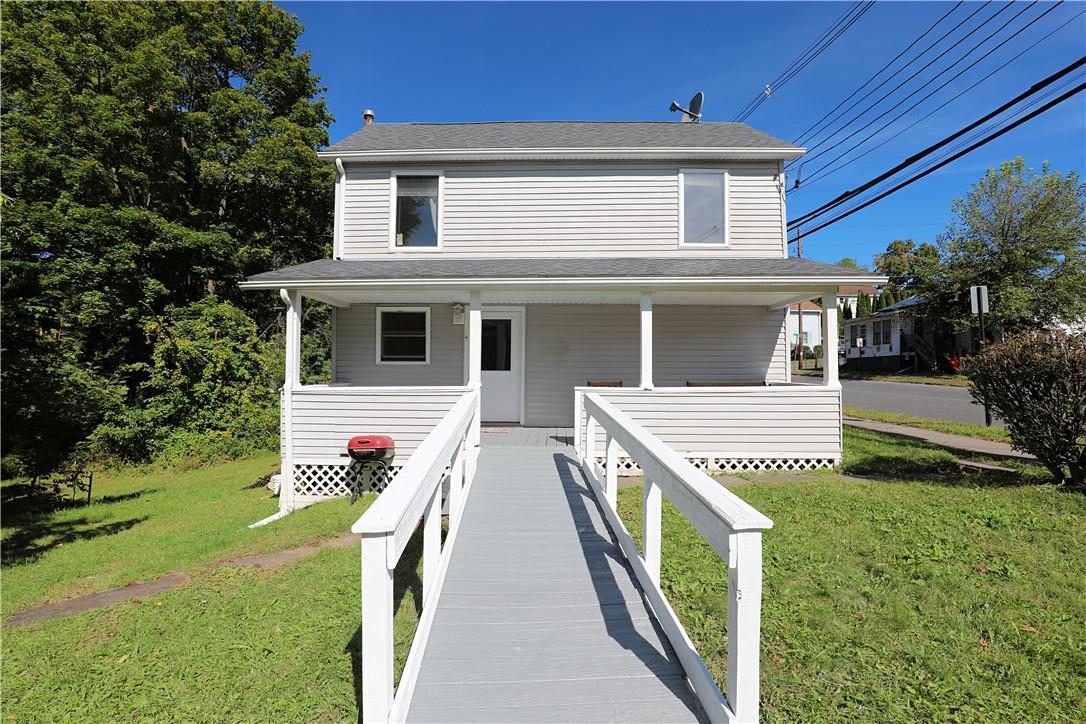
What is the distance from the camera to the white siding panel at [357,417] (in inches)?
291

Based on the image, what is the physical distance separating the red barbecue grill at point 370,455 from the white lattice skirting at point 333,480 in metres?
0.01

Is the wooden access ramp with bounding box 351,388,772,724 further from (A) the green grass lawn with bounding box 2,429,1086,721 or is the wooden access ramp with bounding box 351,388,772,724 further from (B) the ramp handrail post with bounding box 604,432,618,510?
(A) the green grass lawn with bounding box 2,429,1086,721

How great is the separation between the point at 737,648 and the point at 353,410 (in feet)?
22.0

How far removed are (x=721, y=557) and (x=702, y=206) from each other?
8.82 meters

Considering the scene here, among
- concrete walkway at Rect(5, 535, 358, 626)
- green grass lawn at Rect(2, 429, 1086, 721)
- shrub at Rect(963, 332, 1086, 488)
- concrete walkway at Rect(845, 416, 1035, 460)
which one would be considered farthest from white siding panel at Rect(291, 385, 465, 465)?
concrete walkway at Rect(845, 416, 1035, 460)

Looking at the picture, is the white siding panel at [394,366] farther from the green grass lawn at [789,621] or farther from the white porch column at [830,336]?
the white porch column at [830,336]

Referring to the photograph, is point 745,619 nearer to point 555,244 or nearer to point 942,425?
point 555,244

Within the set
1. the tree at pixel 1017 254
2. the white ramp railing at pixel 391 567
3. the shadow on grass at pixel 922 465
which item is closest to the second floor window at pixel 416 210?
the white ramp railing at pixel 391 567

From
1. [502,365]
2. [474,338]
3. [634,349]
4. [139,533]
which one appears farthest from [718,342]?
[139,533]

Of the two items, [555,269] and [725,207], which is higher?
[725,207]

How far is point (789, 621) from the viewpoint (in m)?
3.21

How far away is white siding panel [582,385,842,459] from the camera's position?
7496 millimetres

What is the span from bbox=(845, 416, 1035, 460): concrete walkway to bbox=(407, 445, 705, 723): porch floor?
725 centimetres

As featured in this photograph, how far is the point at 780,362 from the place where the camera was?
31.7 ft
